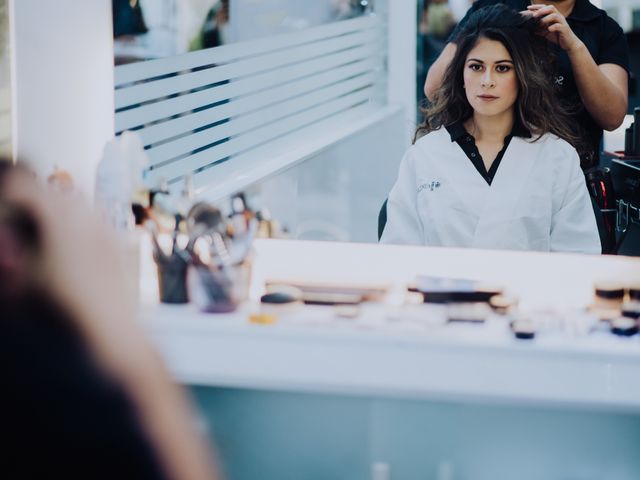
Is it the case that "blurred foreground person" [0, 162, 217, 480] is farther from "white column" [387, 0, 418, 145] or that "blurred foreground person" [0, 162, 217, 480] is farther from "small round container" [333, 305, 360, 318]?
"white column" [387, 0, 418, 145]

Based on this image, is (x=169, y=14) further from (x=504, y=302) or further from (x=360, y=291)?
(x=504, y=302)

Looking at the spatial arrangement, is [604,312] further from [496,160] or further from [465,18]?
[465,18]

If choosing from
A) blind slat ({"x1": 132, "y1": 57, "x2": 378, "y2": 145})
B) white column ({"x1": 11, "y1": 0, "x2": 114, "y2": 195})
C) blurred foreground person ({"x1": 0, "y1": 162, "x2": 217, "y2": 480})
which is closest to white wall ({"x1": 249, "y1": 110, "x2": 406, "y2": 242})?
blind slat ({"x1": 132, "y1": 57, "x2": 378, "y2": 145})

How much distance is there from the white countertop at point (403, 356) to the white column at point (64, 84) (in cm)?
43

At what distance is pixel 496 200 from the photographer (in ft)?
5.57

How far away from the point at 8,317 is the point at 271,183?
1110 millimetres

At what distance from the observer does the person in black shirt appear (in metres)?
1.57

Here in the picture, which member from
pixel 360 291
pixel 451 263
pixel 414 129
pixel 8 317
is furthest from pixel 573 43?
pixel 8 317

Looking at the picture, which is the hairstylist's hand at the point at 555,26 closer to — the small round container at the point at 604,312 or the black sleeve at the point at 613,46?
the black sleeve at the point at 613,46

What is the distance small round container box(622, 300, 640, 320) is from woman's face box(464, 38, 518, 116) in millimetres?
422

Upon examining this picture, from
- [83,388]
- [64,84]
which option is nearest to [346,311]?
[64,84]

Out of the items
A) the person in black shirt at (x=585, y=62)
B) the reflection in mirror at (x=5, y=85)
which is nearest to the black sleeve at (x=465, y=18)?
the person in black shirt at (x=585, y=62)

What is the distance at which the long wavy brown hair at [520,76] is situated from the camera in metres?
1.64

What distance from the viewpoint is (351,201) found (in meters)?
1.73
